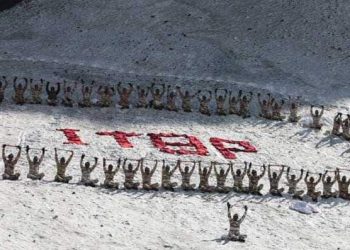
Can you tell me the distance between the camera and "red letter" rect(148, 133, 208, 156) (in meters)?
33.2

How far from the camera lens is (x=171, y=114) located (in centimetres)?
3675

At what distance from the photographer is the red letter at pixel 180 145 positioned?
109ft

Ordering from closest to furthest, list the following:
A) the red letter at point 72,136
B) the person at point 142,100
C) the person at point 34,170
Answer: the person at point 34,170, the red letter at point 72,136, the person at point 142,100

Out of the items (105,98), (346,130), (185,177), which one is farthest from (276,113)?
(185,177)

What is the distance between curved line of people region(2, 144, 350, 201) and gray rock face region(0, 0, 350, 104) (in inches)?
380

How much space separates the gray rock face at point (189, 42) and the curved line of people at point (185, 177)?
964 cm

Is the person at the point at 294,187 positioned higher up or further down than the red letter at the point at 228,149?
further down

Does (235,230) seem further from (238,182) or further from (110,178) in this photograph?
(110,178)

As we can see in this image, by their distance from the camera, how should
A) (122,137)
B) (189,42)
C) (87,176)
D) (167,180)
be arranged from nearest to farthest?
(87,176) → (167,180) → (122,137) → (189,42)

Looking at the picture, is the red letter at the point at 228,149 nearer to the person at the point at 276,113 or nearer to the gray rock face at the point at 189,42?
the person at the point at 276,113

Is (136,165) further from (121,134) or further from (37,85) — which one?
Result: (37,85)

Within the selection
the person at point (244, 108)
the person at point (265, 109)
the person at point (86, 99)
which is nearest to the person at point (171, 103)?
the person at point (244, 108)

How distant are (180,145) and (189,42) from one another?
455 inches

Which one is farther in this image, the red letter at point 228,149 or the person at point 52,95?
the person at point 52,95
